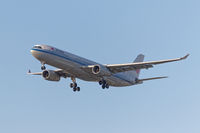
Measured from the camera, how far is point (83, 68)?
2281 inches

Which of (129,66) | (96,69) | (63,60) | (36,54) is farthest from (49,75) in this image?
(129,66)

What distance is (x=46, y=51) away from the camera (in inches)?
2165

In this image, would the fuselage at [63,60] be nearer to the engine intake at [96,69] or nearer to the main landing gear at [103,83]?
the engine intake at [96,69]

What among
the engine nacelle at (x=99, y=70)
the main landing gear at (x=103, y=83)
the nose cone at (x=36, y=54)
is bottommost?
the main landing gear at (x=103, y=83)

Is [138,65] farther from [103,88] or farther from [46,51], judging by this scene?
[46,51]

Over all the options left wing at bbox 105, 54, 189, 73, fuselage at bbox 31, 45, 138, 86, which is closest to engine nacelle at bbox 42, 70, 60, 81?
fuselage at bbox 31, 45, 138, 86

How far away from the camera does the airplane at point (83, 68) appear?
55.2 m

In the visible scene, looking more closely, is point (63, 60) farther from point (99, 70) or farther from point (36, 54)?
point (99, 70)

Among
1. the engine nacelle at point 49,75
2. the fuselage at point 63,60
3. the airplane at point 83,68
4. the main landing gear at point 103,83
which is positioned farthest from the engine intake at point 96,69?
the engine nacelle at point 49,75

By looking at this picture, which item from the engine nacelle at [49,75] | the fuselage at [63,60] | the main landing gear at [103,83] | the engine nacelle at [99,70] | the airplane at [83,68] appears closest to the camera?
the fuselage at [63,60]

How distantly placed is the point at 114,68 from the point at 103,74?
2726 millimetres

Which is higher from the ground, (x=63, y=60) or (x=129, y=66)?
(x=63, y=60)

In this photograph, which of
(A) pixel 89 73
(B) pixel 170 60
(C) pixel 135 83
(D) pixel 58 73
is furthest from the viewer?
(C) pixel 135 83

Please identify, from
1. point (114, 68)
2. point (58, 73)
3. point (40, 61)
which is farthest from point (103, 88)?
point (40, 61)
